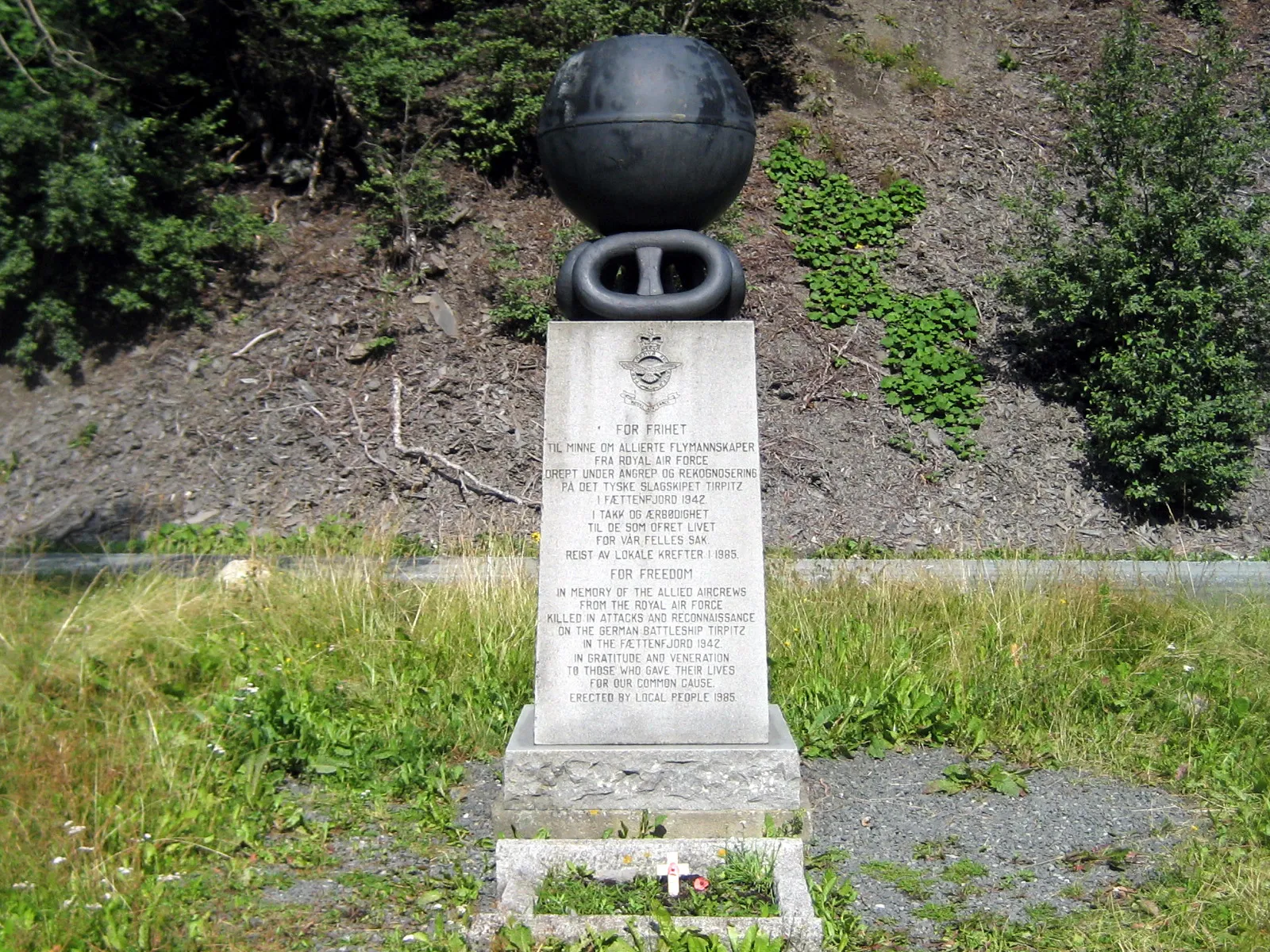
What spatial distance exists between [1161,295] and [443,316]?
22.2 ft

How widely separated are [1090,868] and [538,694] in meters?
1.98

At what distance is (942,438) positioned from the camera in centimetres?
1063

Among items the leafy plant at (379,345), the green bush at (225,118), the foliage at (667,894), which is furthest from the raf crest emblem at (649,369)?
the green bush at (225,118)

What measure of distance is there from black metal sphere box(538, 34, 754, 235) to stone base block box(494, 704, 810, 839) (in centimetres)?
199

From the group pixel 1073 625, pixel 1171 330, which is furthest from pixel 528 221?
pixel 1073 625

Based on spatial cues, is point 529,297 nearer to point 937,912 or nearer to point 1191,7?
point 937,912

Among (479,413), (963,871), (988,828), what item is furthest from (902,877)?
(479,413)

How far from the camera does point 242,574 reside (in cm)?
686

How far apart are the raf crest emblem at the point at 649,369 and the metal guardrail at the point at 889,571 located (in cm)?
242

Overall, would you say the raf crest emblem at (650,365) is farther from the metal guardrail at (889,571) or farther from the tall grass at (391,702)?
the metal guardrail at (889,571)

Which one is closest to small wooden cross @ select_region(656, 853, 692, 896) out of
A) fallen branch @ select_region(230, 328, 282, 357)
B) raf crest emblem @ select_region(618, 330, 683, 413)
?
raf crest emblem @ select_region(618, 330, 683, 413)

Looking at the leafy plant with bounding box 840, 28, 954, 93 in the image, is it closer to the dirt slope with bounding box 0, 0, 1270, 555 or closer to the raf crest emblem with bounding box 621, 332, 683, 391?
the dirt slope with bounding box 0, 0, 1270, 555

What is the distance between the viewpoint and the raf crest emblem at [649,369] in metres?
4.15

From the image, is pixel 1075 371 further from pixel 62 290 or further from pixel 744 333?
pixel 62 290
